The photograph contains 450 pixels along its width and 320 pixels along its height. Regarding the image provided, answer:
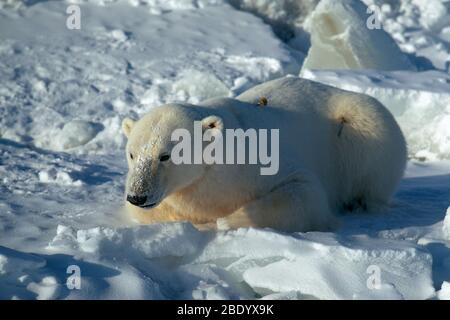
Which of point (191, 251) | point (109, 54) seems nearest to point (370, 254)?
point (191, 251)

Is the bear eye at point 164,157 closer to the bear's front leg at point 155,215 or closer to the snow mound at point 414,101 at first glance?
the bear's front leg at point 155,215

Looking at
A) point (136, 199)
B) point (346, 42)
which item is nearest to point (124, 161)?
point (136, 199)

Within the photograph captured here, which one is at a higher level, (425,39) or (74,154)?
(425,39)

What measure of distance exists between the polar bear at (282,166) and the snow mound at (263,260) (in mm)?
237

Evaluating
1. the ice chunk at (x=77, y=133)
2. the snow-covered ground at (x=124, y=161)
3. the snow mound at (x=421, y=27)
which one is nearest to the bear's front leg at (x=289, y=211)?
the snow-covered ground at (x=124, y=161)

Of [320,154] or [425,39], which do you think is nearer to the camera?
[320,154]

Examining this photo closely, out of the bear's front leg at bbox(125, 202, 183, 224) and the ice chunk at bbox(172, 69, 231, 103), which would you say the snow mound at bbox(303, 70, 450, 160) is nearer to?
the ice chunk at bbox(172, 69, 231, 103)

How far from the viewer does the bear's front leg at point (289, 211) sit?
3.53 meters

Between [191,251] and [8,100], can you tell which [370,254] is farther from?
[8,100]

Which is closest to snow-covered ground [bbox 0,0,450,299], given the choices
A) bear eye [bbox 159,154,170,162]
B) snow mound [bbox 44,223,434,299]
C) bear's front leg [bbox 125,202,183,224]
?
snow mound [bbox 44,223,434,299]

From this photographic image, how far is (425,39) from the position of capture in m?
8.74

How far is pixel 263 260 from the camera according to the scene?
3051mm
